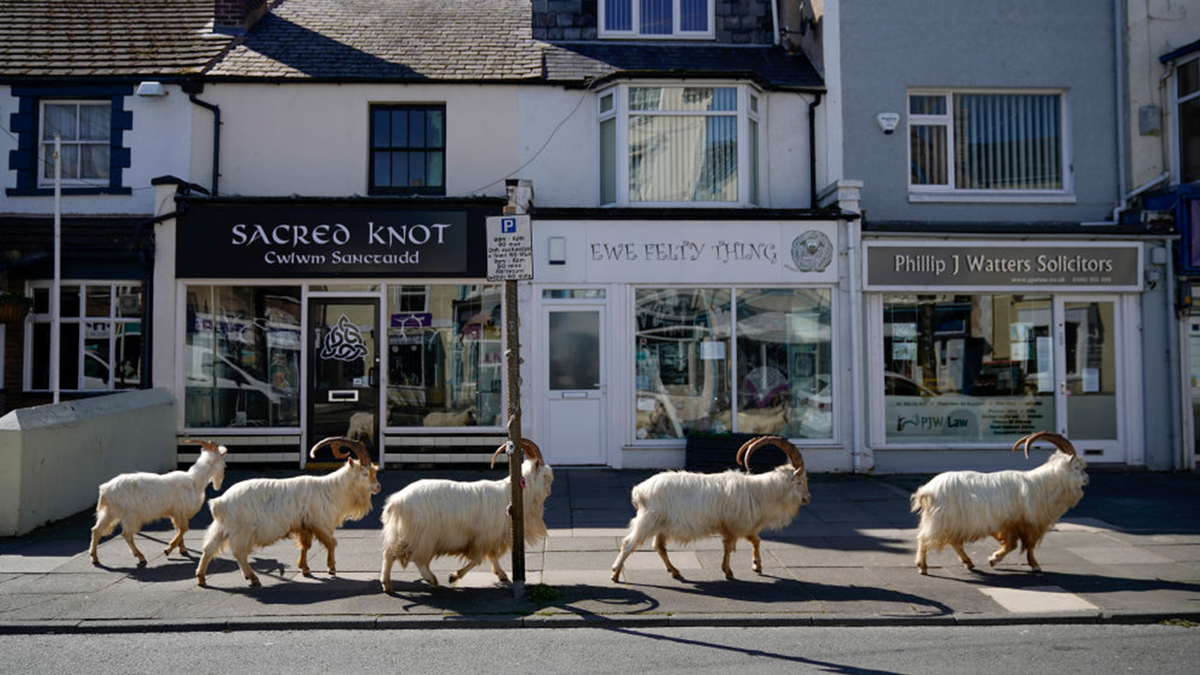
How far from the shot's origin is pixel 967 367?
13297mm

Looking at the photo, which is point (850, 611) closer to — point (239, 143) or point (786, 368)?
point (786, 368)

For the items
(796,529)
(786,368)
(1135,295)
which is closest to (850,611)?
(796,529)

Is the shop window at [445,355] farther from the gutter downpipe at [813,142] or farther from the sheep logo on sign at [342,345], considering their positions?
the gutter downpipe at [813,142]

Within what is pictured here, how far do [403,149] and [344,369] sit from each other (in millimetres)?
3698

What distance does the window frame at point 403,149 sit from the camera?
44.6 feet

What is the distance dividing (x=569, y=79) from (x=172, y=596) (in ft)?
31.3

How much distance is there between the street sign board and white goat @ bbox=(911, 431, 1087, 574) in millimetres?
4180

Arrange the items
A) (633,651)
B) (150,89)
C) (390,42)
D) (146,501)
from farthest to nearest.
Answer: (390,42)
(150,89)
(146,501)
(633,651)

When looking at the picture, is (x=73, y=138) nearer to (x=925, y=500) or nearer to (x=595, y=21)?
(x=595, y=21)

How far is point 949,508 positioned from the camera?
24.8ft

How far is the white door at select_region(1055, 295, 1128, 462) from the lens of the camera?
13.2 m

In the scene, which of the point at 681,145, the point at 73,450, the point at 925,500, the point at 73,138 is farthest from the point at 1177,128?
the point at 73,138

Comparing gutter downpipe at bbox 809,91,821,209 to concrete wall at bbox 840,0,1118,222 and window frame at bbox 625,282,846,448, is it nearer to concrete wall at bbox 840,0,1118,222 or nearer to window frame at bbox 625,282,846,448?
concrete wall at bbox 840,0,1118,222

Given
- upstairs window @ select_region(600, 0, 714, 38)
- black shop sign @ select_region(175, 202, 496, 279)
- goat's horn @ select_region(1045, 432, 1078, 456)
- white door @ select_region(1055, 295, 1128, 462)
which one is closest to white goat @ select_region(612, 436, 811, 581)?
goat's horn @ select_region(1045, 432, 1078, 456)
